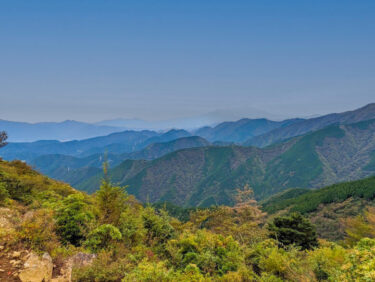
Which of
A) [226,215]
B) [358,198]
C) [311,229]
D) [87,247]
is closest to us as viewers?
[87,247]

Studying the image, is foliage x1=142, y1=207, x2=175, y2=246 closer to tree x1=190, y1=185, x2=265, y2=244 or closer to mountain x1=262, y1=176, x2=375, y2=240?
tree x1=190, y1=185, x2=265, y2=244

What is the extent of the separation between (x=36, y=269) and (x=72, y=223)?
386 cm

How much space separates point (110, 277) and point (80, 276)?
103 cm

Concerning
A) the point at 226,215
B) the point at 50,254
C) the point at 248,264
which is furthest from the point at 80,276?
the point at 226,215

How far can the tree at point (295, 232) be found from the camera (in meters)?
22.2

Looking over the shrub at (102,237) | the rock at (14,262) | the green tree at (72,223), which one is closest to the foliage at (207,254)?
the shrub at (102,237)

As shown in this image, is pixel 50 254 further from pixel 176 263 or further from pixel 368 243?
pixel 368 243

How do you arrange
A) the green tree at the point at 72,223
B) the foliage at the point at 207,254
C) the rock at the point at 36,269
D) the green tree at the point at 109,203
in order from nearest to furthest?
the rock at the point at 36,269
the foliage at the point at 207,254
the green tree at the point at 72,223
the green tree at the point at 109,203

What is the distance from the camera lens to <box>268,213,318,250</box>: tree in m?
22.2

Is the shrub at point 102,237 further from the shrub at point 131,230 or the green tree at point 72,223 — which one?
the shrub at point 131,230

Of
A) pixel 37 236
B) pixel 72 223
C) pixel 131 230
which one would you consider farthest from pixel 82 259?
pixel 131 230

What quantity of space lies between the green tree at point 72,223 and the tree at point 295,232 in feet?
61.7

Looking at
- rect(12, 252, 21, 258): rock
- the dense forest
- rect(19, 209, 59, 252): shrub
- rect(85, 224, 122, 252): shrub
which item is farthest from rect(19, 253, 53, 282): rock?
rect(85, 224, 122, 252): shrub

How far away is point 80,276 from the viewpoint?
7.59 meters
